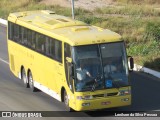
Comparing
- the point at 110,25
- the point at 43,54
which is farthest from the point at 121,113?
the point at 110,25

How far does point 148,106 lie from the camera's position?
1955cm

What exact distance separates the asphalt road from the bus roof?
7.98 ft

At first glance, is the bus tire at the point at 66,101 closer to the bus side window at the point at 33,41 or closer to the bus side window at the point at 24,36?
the bus side window at the point at 33,41

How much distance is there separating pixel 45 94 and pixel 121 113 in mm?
4247

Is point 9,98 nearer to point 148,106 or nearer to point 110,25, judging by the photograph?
point 148,106

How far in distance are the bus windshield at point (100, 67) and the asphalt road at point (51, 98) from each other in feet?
3.58

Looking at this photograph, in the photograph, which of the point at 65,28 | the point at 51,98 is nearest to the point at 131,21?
the point at 51,98

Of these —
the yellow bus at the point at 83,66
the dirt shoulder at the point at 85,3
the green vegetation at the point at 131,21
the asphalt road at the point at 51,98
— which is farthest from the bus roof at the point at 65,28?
the dirt shoulder at the point at 85,3

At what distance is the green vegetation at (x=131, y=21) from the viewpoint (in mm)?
28656

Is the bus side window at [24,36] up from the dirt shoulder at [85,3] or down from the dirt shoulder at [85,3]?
up

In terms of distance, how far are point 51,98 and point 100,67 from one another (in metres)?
3.62

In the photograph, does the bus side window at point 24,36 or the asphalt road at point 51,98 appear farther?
the bus side window at point 24,36

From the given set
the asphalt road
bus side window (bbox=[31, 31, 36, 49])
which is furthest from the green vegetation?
bus side window (bbox=[31, 31, 36, 49])

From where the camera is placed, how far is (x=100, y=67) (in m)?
18.2
